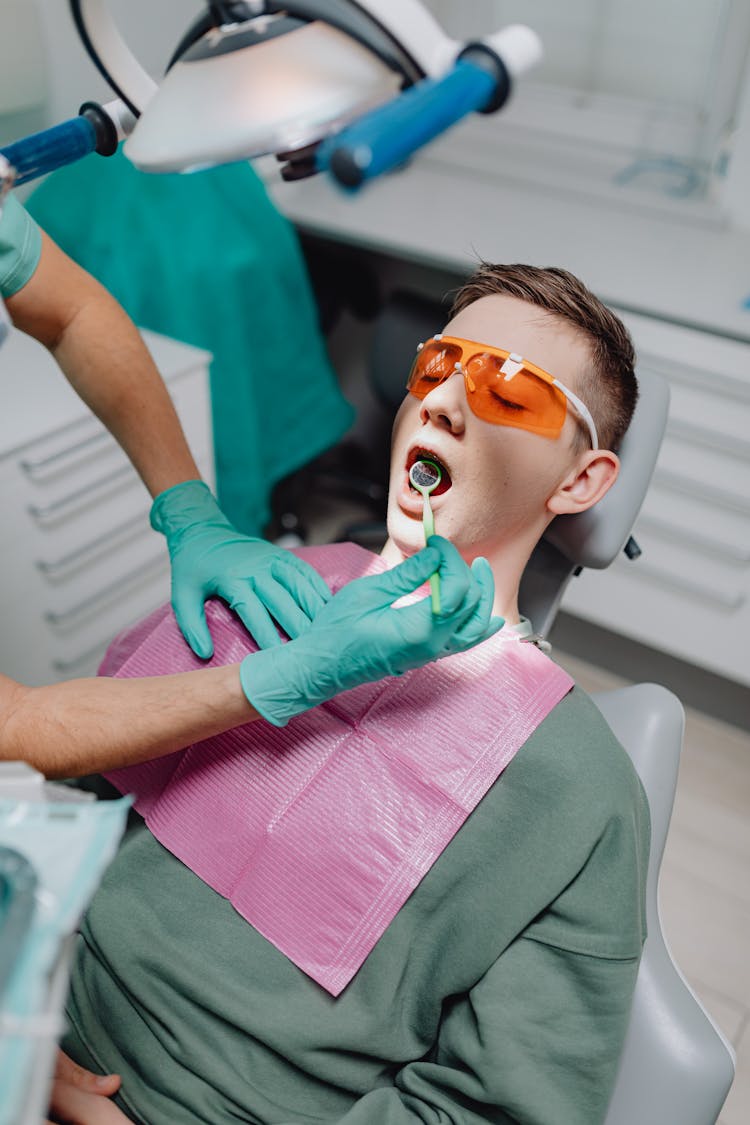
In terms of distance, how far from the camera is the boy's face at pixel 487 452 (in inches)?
44.2

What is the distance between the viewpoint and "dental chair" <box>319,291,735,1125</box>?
3.12 ft

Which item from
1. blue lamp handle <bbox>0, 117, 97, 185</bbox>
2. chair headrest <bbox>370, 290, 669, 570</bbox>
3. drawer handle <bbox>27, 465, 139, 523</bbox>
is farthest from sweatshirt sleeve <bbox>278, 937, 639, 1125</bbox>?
drawer handle <bbox>27, 465, 139, 523</bbox>

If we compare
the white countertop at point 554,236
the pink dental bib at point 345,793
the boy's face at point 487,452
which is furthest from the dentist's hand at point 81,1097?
the white countertop at point 554,236

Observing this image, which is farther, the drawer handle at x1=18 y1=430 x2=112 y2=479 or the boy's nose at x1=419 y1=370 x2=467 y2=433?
the drawer handle at x1=18 y1=430 x2=112 y2=479

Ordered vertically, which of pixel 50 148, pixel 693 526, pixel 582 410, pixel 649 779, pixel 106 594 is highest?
pixel 50 148

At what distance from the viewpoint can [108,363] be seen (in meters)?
1.32

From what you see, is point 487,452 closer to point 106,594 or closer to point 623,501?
point 623,501

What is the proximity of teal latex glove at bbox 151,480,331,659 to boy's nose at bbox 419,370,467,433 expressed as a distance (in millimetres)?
263

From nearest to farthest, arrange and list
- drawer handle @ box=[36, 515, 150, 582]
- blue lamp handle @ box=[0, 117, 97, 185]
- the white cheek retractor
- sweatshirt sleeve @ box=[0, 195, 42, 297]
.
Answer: blue lamp handle @ box=[0, 117, 97, 185]
the white cheek retractor
sweatshirt sleeve @ box=[0, 195, 42, 297]
drawer handle @ box=[36, 515, 150, 582]

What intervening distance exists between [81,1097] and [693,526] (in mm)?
1631

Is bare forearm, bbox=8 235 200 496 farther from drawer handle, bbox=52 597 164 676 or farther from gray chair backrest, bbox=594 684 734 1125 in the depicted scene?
gray chair backrest, bbox=594 684 734 1125

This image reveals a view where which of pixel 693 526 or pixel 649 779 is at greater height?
pixel 649 779

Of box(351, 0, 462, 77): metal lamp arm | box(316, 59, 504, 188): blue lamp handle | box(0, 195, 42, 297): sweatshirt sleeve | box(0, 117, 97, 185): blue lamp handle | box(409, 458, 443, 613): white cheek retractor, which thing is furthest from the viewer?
box(0, 195, 42, 297): sweatshirt sleeve

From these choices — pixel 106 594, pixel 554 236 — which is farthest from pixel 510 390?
pixel 554 236
